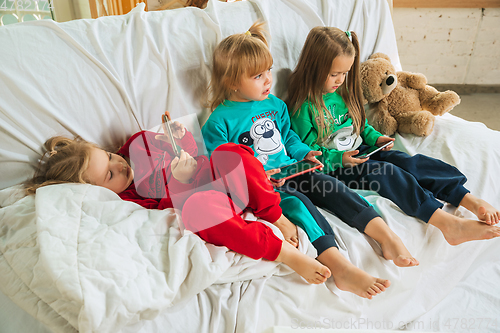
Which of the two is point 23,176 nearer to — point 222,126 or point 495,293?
point 222,126

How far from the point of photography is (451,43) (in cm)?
269

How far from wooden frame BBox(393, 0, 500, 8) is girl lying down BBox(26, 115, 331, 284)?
2316 mm

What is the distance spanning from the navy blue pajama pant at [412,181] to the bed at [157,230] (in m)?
0.04

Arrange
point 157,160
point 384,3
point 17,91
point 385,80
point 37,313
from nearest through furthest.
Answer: point 37,313, point 17,91, point 157,160, point 385,80, point 384,3

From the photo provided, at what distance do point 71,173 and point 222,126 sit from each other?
18.5 inches

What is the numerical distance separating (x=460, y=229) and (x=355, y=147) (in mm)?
489

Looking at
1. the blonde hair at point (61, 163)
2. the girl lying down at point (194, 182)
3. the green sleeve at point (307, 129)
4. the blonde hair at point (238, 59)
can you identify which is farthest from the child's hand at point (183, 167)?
the green sleeve at point (307, 129)

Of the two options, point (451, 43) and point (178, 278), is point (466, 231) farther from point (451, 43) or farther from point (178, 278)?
point (451, 43)

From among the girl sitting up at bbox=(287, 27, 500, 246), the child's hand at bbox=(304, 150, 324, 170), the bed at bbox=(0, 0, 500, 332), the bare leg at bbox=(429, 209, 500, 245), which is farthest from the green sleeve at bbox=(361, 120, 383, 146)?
the bare leg at bbox=(429, 209, 500, 245)

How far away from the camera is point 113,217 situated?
2.55 feet

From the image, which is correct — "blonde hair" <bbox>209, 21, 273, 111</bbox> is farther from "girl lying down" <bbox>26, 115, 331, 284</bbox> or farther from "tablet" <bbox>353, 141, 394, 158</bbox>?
"tablet" <bbox>353, 141, 394, 158</bbox>

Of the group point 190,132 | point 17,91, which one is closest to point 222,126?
point 190,132

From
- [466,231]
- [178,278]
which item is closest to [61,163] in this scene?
[178,278]

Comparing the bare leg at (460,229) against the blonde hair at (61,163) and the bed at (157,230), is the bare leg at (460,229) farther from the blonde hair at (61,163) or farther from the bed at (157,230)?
the blonde hair at (61,163)
